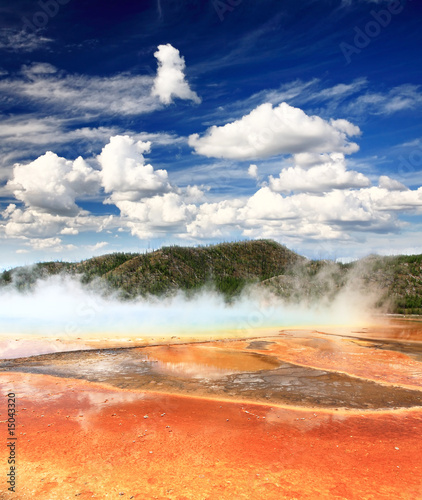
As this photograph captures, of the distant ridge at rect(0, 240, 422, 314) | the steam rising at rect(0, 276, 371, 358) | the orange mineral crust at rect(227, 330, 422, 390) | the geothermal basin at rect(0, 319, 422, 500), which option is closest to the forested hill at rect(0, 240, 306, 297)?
the distant ridge at rect(0, 240, 422, 314)

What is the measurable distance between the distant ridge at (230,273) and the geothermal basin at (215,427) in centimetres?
4609

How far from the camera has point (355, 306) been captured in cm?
5916

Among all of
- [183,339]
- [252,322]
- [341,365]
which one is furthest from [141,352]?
[252,322]

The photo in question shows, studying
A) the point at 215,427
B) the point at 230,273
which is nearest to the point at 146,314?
the point at 215,427

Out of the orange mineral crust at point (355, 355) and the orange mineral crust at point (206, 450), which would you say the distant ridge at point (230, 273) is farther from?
the orange mineral crust at point (206, 450)

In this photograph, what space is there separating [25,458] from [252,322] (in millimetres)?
33476

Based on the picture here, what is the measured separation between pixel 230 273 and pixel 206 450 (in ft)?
264

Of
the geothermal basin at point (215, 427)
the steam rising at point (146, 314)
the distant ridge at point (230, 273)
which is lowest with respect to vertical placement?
the steam rising at point (146, 314)

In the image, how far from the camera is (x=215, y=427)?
11047mm

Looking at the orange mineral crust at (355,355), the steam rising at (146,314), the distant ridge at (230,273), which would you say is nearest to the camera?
the orange mineral crust at (355,355)

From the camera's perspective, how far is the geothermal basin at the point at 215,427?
805 cm

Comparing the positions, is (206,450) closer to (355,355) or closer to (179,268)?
(355,355)

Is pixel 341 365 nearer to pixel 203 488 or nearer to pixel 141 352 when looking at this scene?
pixel 141 352

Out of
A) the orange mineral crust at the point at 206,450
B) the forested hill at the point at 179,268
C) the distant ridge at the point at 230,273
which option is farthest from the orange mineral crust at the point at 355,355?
the forested hill at the point at 179,268
